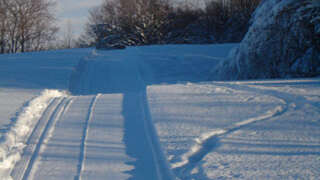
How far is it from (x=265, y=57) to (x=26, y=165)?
9.20 meters

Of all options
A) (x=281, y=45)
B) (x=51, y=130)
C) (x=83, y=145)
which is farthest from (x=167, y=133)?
(x=281, y=45)

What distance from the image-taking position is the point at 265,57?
1092 cm

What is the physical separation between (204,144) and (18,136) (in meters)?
2.56

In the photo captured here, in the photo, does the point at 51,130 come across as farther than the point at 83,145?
Yes

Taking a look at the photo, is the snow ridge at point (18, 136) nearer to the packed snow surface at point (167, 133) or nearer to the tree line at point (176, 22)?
the packed snow surface at point (167, 133)

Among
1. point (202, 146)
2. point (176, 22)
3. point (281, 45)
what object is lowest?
point (202, 146)

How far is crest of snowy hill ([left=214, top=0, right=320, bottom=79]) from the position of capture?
9992 mm

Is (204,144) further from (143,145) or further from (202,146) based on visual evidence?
(143,145)

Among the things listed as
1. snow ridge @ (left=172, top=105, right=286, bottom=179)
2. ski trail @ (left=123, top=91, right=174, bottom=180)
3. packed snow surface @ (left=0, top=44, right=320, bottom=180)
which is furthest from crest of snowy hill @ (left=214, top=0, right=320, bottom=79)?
ski trail @ (left=123, top=91, right=174, bottom=180)

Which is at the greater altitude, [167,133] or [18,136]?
[167,133]

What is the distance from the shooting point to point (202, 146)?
3914mm

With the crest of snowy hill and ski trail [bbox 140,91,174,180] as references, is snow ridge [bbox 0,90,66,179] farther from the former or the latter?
the crest of snowy hill

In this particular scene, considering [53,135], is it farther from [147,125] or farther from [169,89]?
[169,89]

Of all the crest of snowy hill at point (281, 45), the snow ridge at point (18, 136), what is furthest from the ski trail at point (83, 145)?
the crest of snowy hill at point (281, 45)
